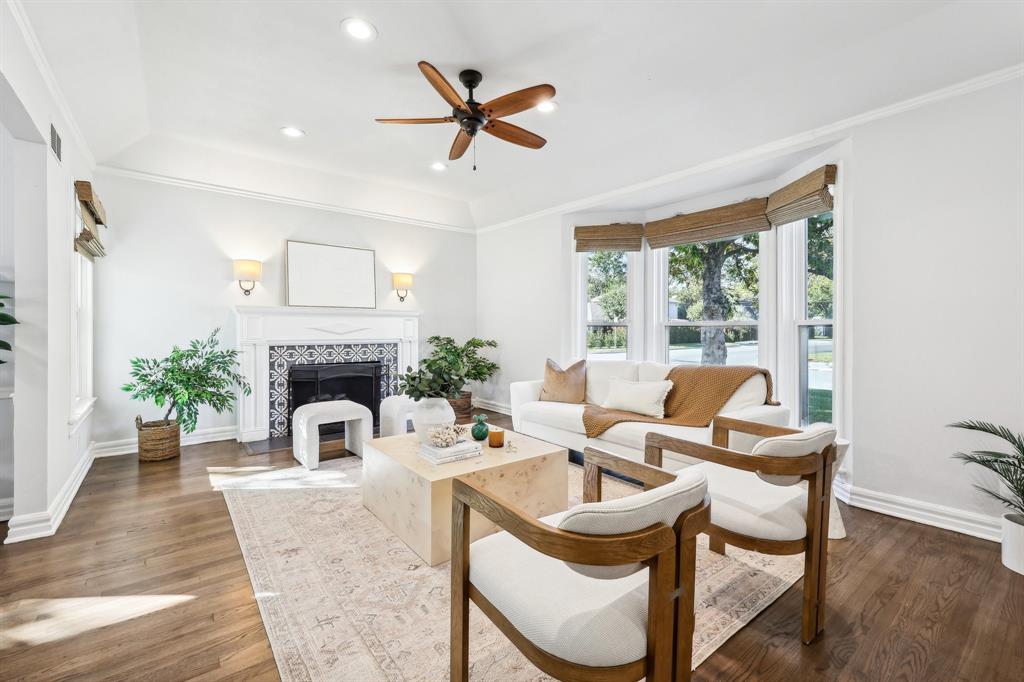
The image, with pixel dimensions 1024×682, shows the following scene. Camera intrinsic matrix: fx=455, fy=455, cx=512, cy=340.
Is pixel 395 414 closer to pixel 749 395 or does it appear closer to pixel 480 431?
pixel 480 431

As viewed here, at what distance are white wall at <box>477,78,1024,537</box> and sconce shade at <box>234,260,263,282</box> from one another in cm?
515

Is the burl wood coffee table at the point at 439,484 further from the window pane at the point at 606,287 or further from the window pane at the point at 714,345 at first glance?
the window pane at the point at 606,287

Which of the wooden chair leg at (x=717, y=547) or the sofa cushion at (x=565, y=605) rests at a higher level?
the sofa cushion at (x=565, y=605)

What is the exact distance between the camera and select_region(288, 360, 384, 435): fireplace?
490 centimetres

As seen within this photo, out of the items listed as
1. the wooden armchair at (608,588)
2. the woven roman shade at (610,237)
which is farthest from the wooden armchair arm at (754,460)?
the woven roman shade at (610,237)

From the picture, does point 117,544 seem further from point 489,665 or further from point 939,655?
point 939,655

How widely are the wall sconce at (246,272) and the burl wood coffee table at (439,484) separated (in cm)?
278

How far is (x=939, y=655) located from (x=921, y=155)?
8.90 ft

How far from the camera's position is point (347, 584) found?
206 centimetres

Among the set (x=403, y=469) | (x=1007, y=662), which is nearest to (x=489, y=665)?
(x=403, y=469)

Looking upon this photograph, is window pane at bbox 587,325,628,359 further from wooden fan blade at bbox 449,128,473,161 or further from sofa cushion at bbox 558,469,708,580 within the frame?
sofa cushion at bbox 558,469,708,580

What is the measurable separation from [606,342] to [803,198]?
2.41m

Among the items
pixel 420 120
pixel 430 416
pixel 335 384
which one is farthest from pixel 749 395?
pixel 335 384

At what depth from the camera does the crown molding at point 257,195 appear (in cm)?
416
